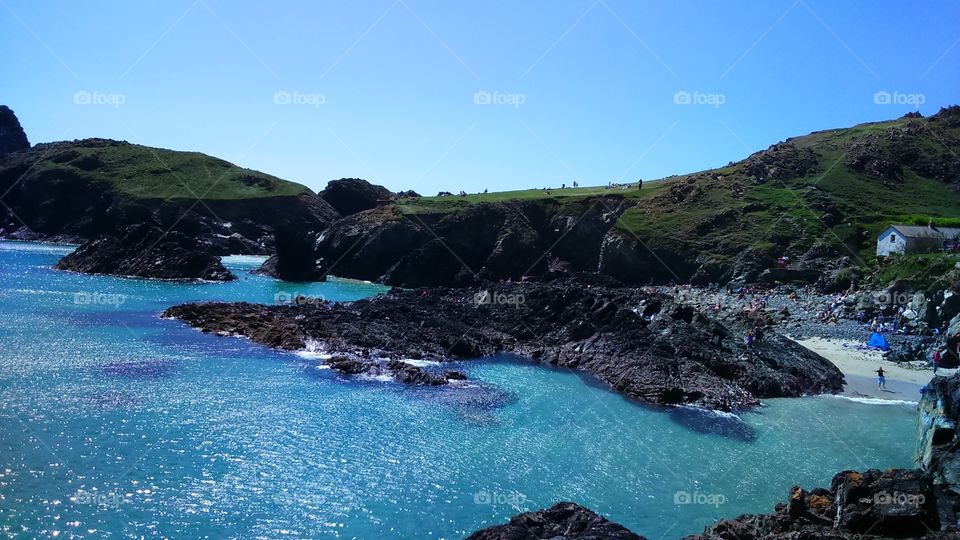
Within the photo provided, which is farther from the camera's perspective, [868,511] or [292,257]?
[292,257]

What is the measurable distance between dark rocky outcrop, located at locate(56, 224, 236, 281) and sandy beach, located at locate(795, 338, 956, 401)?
273ft

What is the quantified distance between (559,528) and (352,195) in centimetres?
15073

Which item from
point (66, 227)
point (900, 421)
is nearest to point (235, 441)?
point (900, 421)

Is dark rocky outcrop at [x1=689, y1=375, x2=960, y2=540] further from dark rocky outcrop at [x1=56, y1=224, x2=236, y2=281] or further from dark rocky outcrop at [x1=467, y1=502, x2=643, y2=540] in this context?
dark rocky outcrop at [x1=56, y1=224, x2=236, y2=281]

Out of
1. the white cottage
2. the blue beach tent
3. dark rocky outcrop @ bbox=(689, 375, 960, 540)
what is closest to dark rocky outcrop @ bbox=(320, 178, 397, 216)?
the white cottage

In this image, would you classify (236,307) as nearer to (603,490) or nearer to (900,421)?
(603,490)

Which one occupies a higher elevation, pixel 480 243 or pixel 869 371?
pixel 480 243

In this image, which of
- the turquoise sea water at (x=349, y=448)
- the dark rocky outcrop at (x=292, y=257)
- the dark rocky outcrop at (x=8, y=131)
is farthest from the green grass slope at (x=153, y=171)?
the turquoise sea water at (x=349, y=448)

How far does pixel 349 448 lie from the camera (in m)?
29.3

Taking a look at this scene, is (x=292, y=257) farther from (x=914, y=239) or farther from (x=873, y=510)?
(x=873, y=510)

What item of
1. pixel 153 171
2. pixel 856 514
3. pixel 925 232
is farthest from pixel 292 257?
pixel 856 514

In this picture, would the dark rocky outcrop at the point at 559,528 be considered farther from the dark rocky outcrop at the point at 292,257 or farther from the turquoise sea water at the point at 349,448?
the dark rocky outcrop at the point at 292,257

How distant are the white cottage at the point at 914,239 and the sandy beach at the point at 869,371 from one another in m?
32.4

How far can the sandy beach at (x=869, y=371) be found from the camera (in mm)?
43562
